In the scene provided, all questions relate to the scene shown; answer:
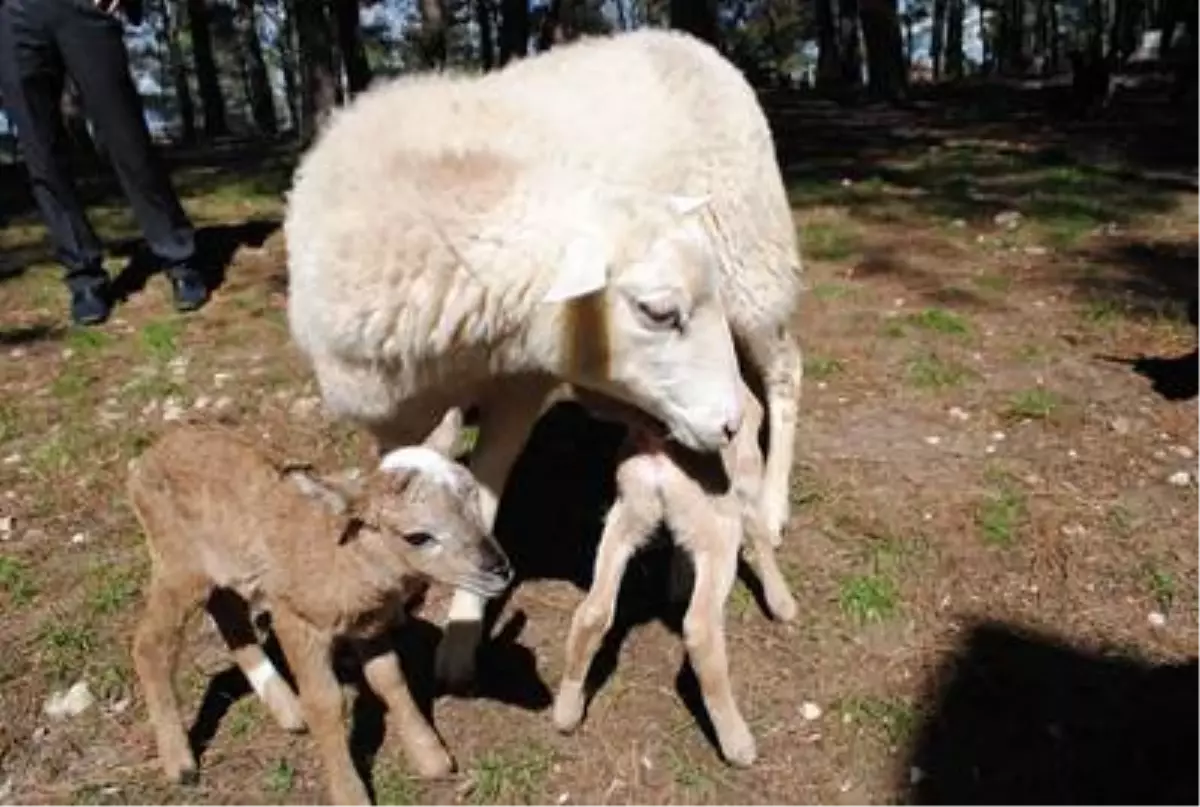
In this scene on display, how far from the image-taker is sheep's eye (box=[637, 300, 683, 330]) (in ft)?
10.9

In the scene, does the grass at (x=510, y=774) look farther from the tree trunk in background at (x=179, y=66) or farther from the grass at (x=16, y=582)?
the tree trunk in background at (x=179, y=66)

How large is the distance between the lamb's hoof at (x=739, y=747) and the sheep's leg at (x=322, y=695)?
1.00 meters

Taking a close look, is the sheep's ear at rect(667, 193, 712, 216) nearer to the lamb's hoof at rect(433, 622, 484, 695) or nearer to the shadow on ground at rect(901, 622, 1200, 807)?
the lamb's hoof at rect(433, 622, 484, 695)

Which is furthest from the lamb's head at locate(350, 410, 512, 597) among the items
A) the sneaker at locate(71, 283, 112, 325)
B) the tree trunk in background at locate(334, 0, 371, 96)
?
the tree trunk in background at locate(334, 0, 371, 96)

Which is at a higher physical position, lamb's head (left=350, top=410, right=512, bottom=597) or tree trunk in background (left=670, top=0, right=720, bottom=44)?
tree trunk in background (left=670, top=0, right=720, bottom=44)

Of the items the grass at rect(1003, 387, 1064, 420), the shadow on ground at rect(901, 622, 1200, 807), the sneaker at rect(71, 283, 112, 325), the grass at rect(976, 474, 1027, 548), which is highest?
the sneaker at rect(71, 283, 112, 325)

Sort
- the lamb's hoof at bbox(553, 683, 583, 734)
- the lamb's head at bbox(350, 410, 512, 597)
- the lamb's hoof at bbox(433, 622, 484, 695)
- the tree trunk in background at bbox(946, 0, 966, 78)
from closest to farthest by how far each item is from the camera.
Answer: the lamb's head at bbox(350, 410, 512, 597), the lamb's hoof at bbox(553, 683, 583, 734), the lamb's hoof at bbox(433, 622, 484, 695), the tree trunk in background at bbox(946, 0, 966, 78)

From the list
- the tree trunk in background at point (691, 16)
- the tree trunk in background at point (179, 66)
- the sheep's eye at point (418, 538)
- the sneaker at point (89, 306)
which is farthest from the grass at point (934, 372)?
the tree trunk in background at point (179, 66)

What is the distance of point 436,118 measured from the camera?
12.5 feet

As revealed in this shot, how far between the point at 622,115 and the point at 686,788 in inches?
89.7

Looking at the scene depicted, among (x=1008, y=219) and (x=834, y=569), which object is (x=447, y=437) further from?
(x=1008, y=219)

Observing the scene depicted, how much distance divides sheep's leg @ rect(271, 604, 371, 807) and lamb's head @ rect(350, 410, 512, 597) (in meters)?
0.36

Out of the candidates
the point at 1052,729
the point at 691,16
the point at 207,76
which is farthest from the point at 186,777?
the point at 207,76

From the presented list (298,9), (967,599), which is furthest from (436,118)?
(298,9)
